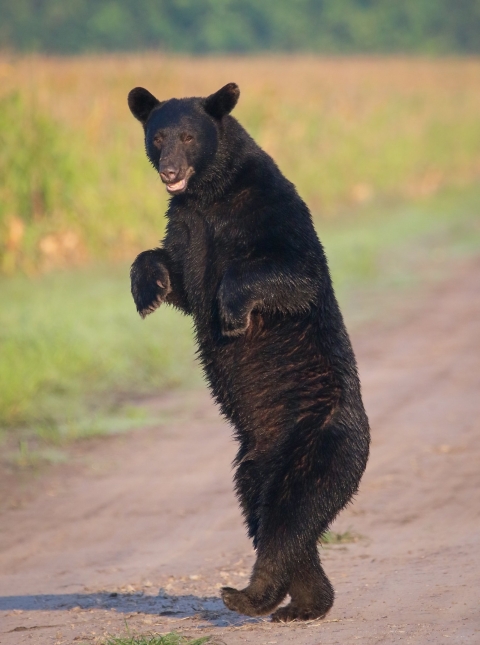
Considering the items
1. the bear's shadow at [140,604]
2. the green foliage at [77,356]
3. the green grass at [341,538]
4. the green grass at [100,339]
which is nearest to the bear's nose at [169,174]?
the bear's shadow at [140,604]

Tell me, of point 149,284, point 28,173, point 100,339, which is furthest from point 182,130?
point 28,173

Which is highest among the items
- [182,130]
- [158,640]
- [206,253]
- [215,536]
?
[182,130]

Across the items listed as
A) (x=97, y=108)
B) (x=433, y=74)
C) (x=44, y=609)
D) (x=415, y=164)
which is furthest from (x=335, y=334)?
(x=433, y=74)

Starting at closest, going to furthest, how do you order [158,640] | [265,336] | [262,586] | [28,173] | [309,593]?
[158,640] → [262,586] → [309,593] → [265,336] → [28,173]

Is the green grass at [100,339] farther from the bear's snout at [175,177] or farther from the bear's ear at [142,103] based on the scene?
the bear's snout at [175,177]

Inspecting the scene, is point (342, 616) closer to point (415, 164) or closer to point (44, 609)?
point (44, 609)

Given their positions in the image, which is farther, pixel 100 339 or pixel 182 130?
pixel 100 339

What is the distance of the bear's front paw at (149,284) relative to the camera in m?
4.71

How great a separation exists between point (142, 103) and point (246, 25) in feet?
154

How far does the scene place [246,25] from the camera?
166 feet

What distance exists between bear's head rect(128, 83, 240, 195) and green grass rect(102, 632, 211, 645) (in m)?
1.77

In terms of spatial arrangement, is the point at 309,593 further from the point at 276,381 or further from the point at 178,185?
the point at 178,185

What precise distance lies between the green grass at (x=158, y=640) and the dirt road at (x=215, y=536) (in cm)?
15

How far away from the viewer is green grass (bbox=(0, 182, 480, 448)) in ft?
26.1
